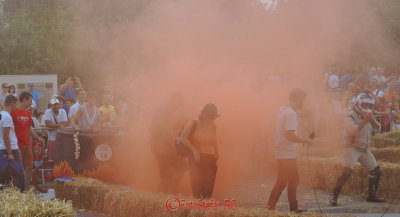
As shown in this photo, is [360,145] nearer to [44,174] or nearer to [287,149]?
[287,149]


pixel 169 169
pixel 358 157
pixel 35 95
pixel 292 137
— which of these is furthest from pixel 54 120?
pixel 358 157

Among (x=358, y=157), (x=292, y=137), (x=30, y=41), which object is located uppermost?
(x=30, y=41)

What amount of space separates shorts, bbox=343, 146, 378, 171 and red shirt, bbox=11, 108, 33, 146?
5.46 meters

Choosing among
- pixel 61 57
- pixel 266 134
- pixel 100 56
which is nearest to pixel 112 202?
pixel 266 134

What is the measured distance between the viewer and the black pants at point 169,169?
834 centimetres

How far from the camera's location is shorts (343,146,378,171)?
7734 millimetres

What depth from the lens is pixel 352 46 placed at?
1338 centimetres

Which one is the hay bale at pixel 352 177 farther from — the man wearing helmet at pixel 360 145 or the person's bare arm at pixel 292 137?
the person's bare arm at pixel 292 137

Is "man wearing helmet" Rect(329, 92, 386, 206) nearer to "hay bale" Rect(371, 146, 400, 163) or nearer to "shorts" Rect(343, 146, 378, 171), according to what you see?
"shorts" Rect(343, 146, 378, 171)

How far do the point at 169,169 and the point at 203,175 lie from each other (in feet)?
4.70

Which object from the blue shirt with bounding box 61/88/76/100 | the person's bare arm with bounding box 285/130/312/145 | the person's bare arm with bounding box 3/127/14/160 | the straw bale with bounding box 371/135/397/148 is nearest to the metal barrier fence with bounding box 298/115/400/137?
the straw bale with bounding box 371/135/397/148

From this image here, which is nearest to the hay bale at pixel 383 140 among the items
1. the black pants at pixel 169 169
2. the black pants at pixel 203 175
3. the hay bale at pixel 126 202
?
the black pants at pixel 169 169

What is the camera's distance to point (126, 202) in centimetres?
650

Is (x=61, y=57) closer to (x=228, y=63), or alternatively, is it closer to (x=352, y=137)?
(x=228, y=63)
